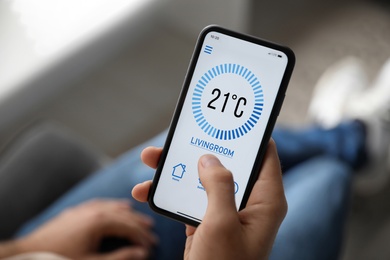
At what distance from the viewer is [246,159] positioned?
1.16 ft

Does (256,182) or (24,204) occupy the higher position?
(256,182)

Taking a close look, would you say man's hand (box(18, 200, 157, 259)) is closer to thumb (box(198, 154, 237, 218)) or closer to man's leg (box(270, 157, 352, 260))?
man's leg (box(270, 157, 352, 260))

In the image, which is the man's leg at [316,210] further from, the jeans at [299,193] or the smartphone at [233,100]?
the smartphone at [233,100]

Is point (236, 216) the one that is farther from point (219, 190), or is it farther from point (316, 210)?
point (316, 210)

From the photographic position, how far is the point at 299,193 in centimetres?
64

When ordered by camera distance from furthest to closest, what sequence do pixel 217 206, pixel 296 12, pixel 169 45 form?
1. pixel 296 12
2. pixel 169 45
3. pixel 217 206

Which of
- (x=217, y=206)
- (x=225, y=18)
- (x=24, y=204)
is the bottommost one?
(x=24, y=204)

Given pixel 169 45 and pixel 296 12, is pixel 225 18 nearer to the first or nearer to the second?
pixel 169 45

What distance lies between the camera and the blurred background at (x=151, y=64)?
903mm

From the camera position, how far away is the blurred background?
0.90 metres

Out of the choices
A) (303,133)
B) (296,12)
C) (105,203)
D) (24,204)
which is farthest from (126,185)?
(296,12)

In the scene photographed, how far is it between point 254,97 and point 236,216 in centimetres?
7

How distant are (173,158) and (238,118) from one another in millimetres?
55

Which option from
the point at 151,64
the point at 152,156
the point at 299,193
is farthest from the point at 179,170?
the point at 151,64
